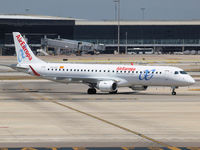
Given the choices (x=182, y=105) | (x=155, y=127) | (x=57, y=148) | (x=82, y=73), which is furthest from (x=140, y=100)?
(x=57, y=148)

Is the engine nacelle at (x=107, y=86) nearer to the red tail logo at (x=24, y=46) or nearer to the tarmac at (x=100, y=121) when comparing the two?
the tarmac at (x=100, y=121)

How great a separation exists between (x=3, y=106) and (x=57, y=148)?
2064 centimetres

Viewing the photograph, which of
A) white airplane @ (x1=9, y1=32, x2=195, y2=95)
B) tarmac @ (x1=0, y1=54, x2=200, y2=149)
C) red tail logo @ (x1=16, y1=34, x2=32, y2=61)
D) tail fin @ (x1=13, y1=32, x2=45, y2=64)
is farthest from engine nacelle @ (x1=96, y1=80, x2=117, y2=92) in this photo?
red tail logo @ (x1=16, y1=34, x2=32, y2=61)

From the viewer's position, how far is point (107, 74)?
6250 cm

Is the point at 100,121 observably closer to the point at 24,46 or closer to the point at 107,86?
the point at 107,86

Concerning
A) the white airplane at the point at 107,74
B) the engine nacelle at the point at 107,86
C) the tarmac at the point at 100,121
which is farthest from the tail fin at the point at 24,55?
the engine nacelle at the point at 107,86

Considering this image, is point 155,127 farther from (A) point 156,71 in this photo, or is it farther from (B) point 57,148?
(A) point 156,71

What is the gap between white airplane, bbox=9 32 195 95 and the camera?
6003 cm

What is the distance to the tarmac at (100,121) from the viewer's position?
29297mm

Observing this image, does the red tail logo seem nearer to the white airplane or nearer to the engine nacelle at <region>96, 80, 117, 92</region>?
the white airplane

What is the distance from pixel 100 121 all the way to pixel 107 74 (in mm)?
25302

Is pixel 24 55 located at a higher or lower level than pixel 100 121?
higher

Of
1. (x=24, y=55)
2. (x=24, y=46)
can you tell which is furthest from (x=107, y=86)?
(x=24, y=46)

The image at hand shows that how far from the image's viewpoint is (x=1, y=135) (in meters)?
30.9
